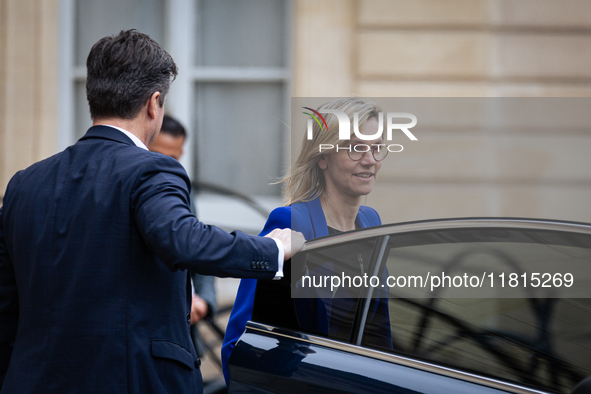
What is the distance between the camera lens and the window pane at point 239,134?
5.37 meters

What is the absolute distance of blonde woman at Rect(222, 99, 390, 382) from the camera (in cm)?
167

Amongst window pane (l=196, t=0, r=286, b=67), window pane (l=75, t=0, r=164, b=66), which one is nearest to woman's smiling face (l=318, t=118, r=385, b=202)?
window pane (l=196, t=0, r=286, b=67)

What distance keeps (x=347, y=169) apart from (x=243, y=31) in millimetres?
3995

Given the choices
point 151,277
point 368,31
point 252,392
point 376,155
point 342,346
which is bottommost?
point 252,392

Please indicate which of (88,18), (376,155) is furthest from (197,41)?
(376,155)

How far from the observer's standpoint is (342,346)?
58.8 inches

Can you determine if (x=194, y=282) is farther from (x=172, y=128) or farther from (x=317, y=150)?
(x=317, y=150)

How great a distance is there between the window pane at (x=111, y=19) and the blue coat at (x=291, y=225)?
4.17m

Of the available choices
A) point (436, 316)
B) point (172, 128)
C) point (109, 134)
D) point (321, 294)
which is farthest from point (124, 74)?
point (172, 128)

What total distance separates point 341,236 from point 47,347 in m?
0.85

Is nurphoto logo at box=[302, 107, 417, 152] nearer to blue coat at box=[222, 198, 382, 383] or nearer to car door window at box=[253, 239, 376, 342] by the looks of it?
blue coat at box=[222, 198, 382, 383]

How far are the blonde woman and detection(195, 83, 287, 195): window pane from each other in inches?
143

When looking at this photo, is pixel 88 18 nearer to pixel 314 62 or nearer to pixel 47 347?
pixel 314 62

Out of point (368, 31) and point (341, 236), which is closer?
point (341, 236)
